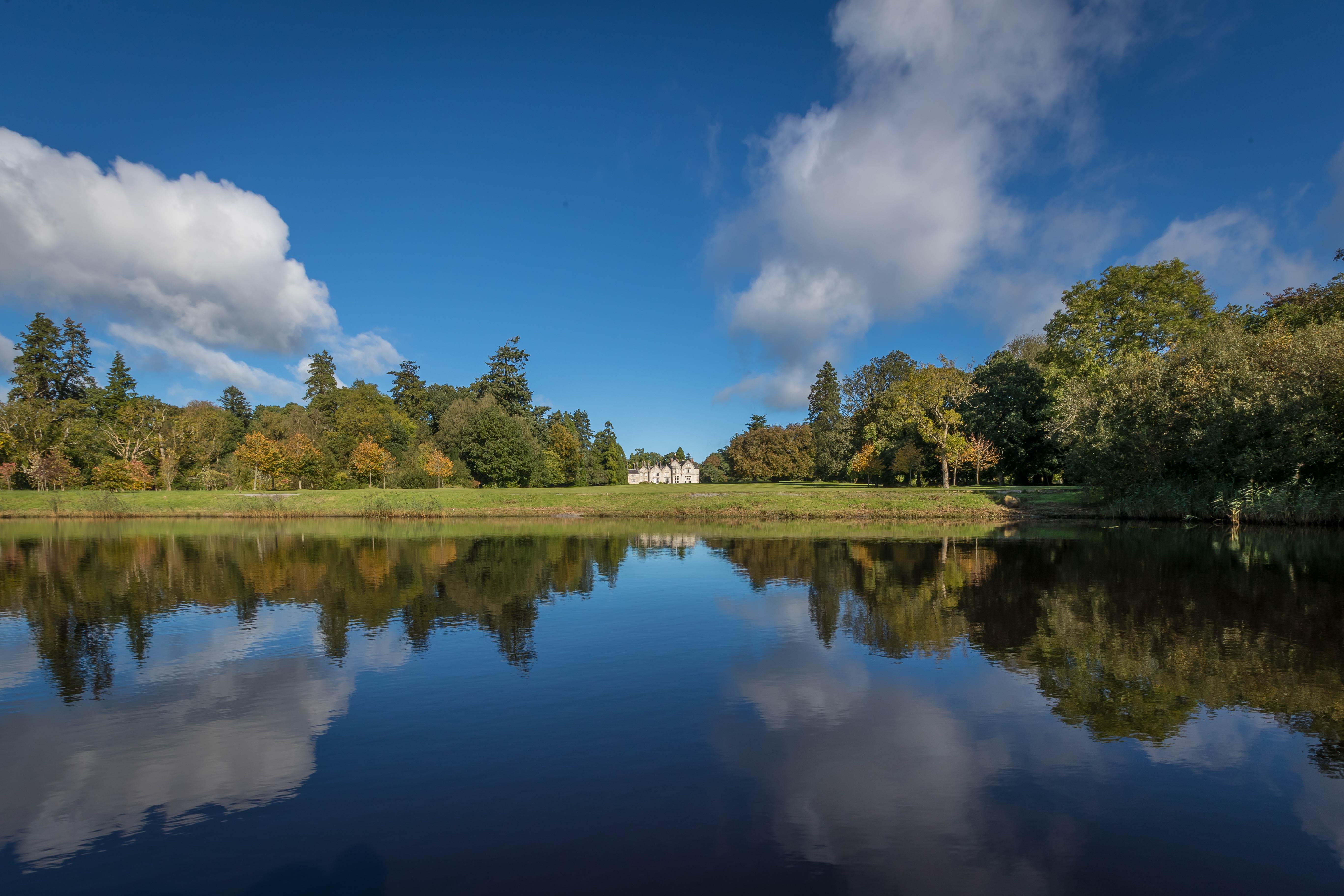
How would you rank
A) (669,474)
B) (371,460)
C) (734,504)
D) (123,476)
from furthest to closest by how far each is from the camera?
(669,474) → (371,460) → (123,476) → (734,504)

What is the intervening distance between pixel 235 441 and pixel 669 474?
9698cm

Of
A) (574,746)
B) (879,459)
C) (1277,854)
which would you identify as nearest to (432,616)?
(574,746)

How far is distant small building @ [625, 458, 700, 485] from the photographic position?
158 m

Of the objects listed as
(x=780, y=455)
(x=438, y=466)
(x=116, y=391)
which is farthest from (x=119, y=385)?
(x=780, y=455)

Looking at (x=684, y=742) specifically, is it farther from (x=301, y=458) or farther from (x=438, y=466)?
(x=301, y=458)

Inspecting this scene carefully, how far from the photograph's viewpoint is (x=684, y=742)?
7.69m

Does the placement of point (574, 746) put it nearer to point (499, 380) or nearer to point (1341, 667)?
point (1341, 667)

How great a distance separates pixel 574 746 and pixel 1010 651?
8101mm

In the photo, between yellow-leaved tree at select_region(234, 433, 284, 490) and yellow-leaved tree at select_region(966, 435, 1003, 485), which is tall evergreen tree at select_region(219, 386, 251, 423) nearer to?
yellow-leaved tree at select_region(234, 433, 284, 490)

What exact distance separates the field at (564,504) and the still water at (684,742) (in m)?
26.2

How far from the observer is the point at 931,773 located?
6.81 metres

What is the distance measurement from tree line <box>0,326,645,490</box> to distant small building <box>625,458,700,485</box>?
66406 millimetres

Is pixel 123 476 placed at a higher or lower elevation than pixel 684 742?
higher

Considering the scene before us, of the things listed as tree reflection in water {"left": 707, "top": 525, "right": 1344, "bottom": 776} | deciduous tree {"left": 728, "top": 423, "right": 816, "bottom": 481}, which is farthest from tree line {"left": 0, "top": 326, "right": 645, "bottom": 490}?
tree reflection in water {"left": 707, "top": 525, "right": 1344, "bottom": 776}
